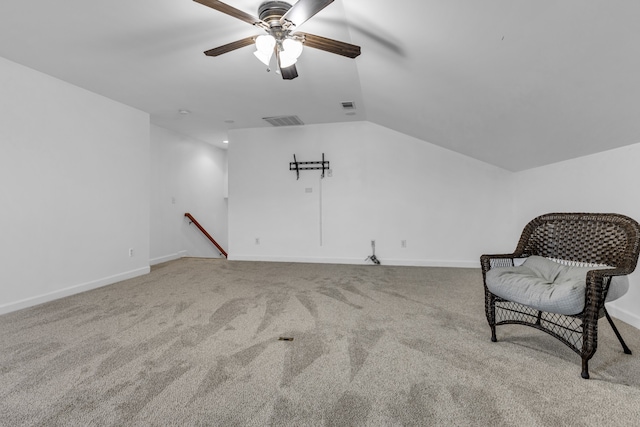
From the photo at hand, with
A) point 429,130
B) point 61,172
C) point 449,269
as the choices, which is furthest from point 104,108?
point 449,269

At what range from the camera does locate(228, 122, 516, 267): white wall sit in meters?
4.57

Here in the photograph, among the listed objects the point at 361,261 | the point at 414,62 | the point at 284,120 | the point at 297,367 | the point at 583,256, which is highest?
the point at 284,120

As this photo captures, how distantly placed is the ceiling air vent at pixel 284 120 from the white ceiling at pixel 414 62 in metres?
0.77

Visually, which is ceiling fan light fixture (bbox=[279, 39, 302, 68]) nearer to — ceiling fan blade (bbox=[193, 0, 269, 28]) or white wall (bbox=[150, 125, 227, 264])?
ceiling fan blade (bbox=[193, 0, 269, 28])

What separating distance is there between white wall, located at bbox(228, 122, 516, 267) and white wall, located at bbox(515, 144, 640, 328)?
3.14 ft

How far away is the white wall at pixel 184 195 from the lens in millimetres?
5152

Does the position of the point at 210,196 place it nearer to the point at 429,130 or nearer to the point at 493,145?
the point at 429,130

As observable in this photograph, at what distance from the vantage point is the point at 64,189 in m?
3.26

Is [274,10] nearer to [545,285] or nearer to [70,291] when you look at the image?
[545,285]

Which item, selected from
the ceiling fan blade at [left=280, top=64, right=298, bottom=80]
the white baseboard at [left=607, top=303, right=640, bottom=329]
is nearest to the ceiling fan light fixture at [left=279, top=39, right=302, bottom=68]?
the ceiling fan blade at [left=280, top=64, right=298, bottom=80]

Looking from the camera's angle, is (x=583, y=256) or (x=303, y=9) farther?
(x=583, y=256)

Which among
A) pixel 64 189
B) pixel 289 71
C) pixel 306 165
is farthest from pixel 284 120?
pixel 64 189

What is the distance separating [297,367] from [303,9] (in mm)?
2057

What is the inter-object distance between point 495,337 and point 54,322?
3.48 metres
